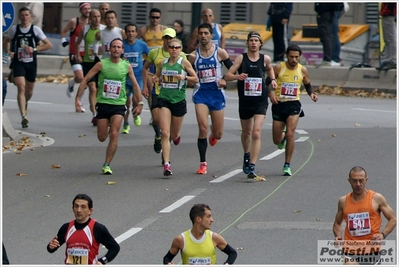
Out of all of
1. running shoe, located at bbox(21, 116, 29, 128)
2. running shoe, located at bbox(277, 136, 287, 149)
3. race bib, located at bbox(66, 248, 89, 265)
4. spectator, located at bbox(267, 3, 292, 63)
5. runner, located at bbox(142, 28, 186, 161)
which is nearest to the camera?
race bib, located at bbox(66, 248, 89, 265)

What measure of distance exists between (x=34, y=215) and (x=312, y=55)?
53.4ft

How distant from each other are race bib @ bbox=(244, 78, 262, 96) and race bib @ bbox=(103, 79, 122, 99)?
1.63 m

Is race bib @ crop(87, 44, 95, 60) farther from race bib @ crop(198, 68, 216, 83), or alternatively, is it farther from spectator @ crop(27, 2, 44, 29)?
spectator @ crop(27, 2, 44, 29)

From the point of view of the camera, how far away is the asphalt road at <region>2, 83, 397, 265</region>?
1045 centimetres

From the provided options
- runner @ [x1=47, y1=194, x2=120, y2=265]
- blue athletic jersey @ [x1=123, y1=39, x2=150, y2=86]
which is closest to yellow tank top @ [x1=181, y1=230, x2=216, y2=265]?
runner @ [x1=47, y1=194, x2=120, y2=265]

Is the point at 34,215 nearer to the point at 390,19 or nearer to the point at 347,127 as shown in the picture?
the point at 347,127

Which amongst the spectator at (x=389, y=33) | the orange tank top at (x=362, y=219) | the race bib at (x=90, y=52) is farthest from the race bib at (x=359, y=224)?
the spectator at (x=389, y=33)

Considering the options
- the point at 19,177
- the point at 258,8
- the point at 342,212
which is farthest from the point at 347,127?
the point at 258,8

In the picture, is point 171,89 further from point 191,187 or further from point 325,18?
point 325,18

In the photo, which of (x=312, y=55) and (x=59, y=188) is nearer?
(x=59, y=188)

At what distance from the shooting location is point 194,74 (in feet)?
44.8

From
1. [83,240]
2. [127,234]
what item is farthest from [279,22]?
[83,240]

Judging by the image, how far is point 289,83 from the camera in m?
13.6

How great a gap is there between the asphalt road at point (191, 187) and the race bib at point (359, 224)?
3.04ft
